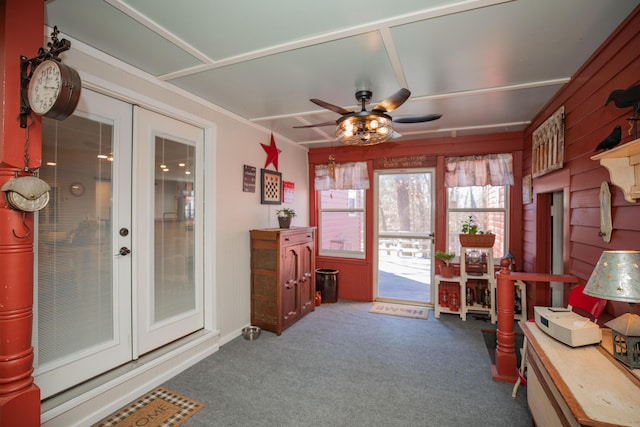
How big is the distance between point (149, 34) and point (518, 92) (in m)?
2.78

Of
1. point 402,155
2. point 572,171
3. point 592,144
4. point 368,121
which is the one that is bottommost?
point 572,171

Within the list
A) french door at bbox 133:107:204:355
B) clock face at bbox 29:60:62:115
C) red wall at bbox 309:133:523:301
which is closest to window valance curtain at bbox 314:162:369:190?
red wall at bbox 309:133:523:301

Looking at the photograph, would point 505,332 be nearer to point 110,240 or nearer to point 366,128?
point 366,128

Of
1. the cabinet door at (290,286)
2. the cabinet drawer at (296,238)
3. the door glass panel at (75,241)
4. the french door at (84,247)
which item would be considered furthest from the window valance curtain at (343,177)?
the door glass panel at (75,241)

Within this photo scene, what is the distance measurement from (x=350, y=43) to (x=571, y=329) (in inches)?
74.4

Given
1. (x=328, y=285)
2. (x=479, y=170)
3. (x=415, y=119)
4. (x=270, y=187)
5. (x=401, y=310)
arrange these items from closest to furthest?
(x=415, y=119)
(x=270, y=187)
(x=479, y=170)
(x=401, y=310)
(x=328, y=285)

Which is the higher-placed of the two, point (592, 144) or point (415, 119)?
point (415, 119)

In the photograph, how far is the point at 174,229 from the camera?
8.77ft

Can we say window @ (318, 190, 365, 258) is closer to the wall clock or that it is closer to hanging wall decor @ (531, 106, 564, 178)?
hanging wall decor @ (531, 106, 564, 178)

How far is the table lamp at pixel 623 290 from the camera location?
1188 mm

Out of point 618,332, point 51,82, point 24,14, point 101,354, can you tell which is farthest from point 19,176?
point 618,332

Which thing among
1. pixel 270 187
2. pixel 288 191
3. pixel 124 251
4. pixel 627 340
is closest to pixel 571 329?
pixel 627 340

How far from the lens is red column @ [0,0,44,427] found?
4.44 ft

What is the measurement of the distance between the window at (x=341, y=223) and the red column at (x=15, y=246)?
379cm
